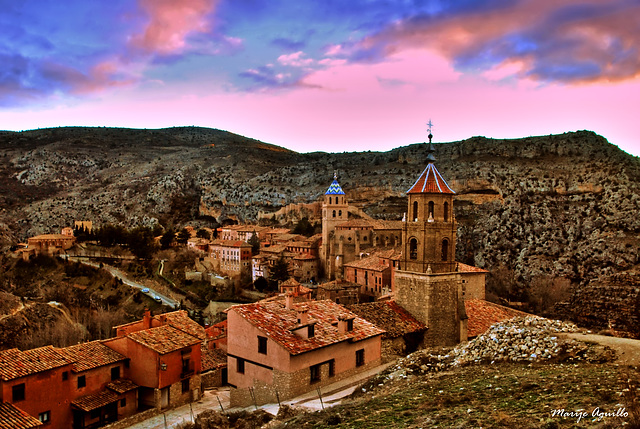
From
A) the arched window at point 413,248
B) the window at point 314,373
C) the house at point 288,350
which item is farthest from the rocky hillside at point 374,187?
the window at point 314,373

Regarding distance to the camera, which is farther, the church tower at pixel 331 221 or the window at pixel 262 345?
the church tower at pixel 331 221

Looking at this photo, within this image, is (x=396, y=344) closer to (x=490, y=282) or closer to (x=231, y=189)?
(x=490, y=282)

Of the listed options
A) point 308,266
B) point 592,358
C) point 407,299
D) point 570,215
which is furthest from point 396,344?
point 570,215

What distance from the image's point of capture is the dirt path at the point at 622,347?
1124 cm

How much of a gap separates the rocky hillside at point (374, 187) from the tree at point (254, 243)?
23130mm

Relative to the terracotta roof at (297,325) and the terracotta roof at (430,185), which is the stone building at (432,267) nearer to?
the terracotta roof at (430,185)

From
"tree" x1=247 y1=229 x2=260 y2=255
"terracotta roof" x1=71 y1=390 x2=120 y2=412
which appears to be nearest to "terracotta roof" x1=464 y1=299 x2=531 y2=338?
"terracotta roof" x1=71 y1=390 x2=120 y2=412

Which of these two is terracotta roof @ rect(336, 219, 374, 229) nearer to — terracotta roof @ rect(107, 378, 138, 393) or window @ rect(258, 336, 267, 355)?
terracotta roof @ rect(107, 378, 138, 393)

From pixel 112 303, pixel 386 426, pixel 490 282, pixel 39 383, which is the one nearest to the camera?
pixel 386 426

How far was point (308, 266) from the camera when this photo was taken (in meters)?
61.7

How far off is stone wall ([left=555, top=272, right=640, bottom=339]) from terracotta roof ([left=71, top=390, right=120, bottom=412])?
1758cm

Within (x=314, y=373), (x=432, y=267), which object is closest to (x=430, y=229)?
(x=432, y=267)

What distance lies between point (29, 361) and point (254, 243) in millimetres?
51528

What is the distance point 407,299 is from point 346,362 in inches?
249
